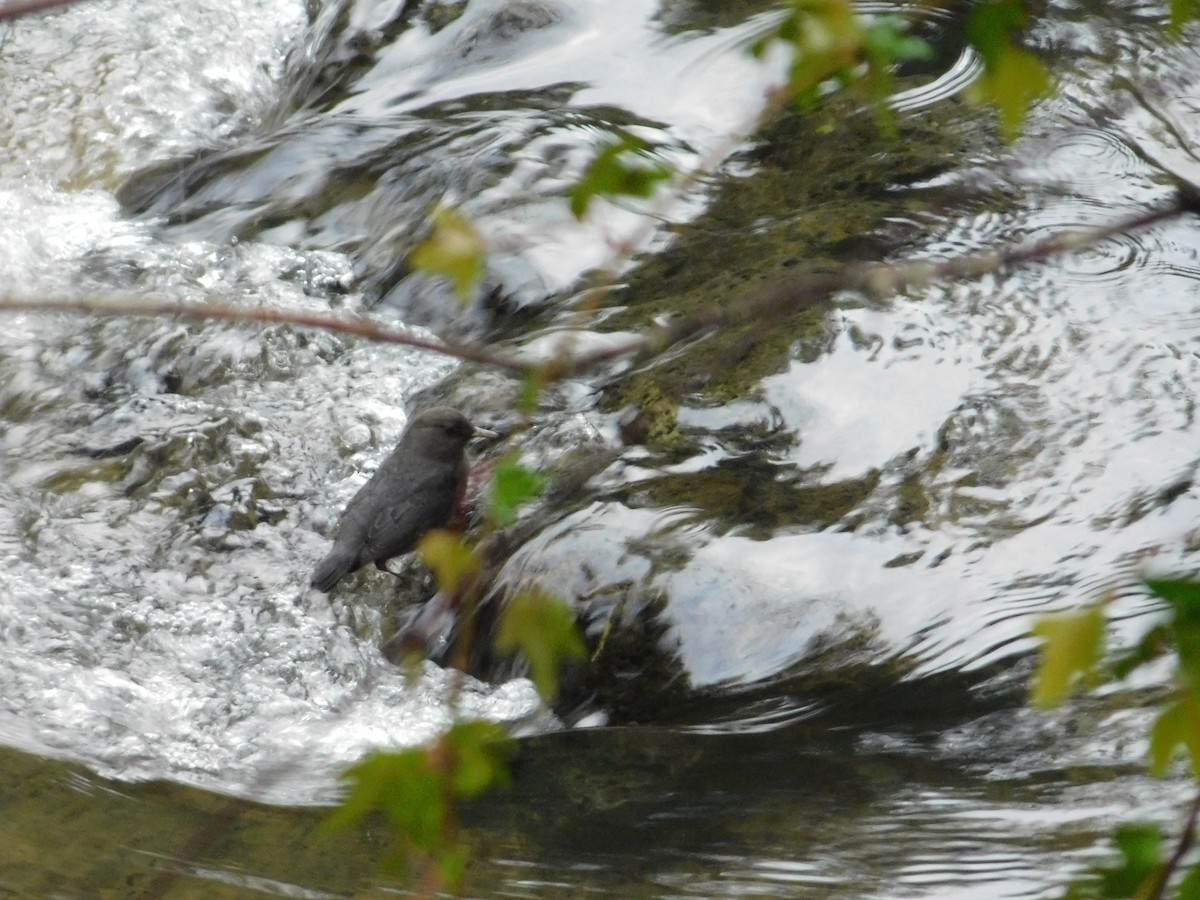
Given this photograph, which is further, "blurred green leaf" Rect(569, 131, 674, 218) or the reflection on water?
the reflection on water

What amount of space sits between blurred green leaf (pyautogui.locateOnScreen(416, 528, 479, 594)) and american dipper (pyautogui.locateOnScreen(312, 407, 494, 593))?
151 inches

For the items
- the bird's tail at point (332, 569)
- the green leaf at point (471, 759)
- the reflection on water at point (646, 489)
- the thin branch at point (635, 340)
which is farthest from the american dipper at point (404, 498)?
the green leaf at point (471, 759)

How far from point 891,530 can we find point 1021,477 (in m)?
0.43

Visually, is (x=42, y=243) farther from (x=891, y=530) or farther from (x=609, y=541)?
(x=891, y=530)

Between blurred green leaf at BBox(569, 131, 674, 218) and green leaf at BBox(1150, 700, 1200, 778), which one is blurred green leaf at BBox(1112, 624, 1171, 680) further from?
blurred green leaf at BBox(569, 131, 674, 218)

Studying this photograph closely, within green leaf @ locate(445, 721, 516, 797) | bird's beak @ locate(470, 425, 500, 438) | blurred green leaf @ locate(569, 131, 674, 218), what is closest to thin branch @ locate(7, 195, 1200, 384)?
blurred green leaf @ locate(569, 131, 674, 218)

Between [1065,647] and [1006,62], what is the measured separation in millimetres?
431

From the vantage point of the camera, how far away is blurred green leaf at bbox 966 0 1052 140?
3.19ft

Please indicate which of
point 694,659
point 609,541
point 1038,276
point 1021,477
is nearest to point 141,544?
point 609,541

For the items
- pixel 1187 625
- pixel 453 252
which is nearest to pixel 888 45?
pixel 453 252

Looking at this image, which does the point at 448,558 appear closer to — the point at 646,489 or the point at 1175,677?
the point at 1175,677

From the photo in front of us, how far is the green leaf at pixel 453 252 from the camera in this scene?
932mm

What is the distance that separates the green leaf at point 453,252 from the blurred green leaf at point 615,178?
0.10 meters

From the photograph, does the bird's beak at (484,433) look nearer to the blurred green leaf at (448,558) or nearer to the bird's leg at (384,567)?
the bird's leg at (384,567)
